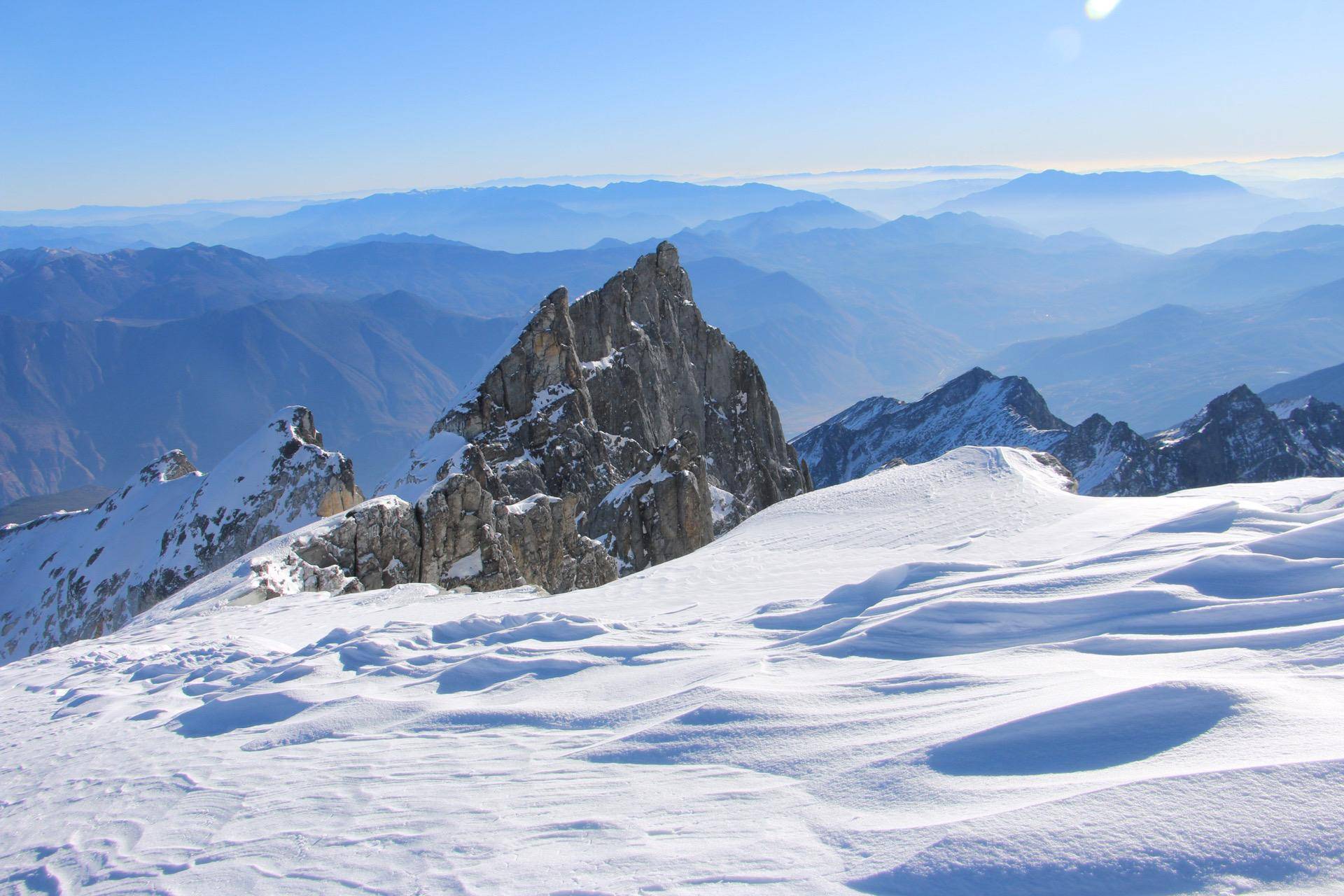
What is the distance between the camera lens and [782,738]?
6.43 meters

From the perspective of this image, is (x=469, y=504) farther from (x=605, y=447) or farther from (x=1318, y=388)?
(x=1318, y=388)

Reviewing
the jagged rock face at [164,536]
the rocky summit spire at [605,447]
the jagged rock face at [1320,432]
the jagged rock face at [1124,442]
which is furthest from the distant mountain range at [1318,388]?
the jagged rock face at [164,536]

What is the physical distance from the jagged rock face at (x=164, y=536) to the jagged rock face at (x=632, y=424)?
5209mm

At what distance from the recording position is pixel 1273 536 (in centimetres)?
924

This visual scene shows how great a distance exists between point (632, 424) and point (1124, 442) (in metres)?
68.8

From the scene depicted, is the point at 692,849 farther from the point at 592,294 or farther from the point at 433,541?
the point at 592,294

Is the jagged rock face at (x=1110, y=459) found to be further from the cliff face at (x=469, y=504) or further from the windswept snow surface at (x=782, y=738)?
the windswept snow surface at (x=782, y=738)

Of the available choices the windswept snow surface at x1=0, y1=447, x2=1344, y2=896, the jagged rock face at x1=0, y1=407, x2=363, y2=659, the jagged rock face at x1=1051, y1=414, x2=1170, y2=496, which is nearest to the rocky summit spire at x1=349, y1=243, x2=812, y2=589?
the jagged rock face at x1=0, y1=407, x2=363, y2=659

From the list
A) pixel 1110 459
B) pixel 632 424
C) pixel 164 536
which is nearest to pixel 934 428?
pixel 1110 459

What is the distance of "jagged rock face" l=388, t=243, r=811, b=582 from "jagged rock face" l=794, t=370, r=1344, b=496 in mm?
46459

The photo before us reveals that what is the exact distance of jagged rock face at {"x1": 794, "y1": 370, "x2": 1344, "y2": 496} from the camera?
83188mm

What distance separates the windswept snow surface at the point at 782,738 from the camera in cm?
433

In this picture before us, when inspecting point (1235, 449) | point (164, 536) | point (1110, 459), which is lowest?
point (1110, 459)

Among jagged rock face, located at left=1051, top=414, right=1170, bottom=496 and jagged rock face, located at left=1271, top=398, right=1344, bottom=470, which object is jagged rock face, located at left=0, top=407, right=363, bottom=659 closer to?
jagged rock face, located at left=1051, top=414, right=1170, bottom=496
